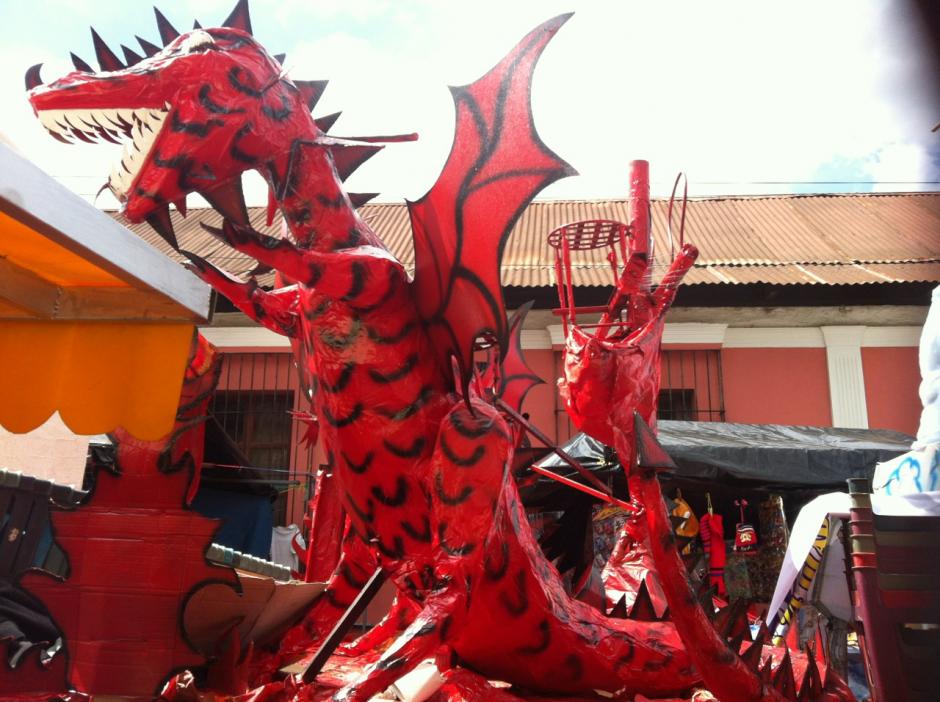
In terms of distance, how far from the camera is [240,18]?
2277 millimetres

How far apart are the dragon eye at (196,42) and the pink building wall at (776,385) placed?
7.02m

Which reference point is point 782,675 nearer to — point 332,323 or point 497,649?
point 497,649

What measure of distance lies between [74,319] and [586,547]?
1.90 m

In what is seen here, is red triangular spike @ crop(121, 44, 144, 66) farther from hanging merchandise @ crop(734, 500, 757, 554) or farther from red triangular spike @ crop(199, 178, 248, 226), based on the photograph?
hanging merchandise @ crop(734, 500, 757, 554)

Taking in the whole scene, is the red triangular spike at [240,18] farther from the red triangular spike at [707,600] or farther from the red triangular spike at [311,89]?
the red triangular spike at [707,600]

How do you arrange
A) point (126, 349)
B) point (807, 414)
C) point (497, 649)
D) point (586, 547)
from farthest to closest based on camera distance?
point (807, 414), point (586, 547), point (126, 349), point (497, 649)

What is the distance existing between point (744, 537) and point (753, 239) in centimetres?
482

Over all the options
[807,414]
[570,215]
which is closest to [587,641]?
[807,414]

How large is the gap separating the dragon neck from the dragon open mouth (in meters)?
0.30

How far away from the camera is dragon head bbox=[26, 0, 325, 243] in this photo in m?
2.02

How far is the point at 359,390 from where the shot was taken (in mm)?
2178

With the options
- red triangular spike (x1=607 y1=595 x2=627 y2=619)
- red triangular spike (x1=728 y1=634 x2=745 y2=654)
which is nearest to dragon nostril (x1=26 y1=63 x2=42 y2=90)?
red triangular spike (x1=607 y1=595 x2=627 y2=619)

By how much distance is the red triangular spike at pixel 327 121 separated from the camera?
96.4 inches

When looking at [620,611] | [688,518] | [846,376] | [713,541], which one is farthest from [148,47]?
[846,376]
